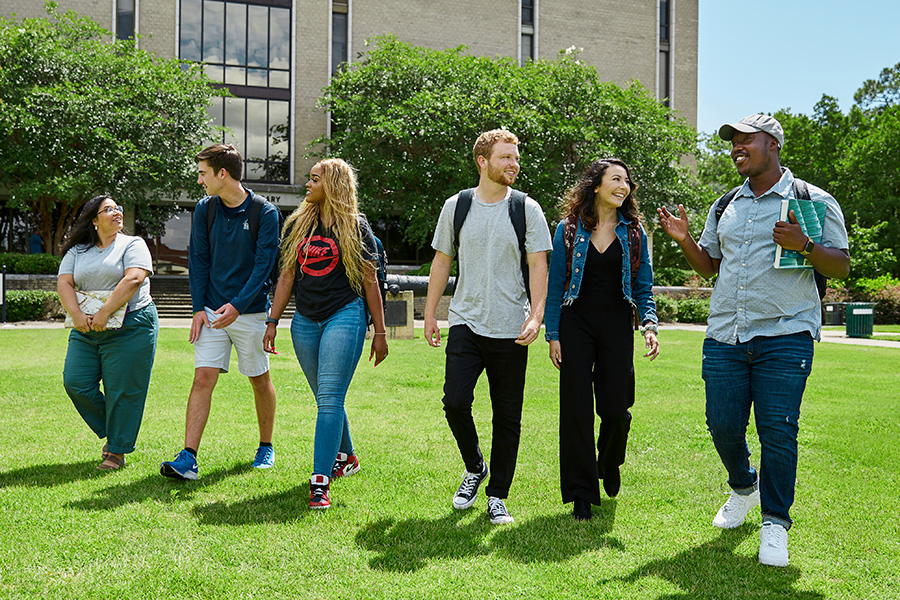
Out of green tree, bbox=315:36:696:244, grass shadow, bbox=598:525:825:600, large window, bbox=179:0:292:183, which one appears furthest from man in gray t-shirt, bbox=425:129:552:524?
large window, bbox=179:0:292:183

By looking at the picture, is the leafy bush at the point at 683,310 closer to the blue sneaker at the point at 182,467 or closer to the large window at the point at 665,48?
the large window at the point at 665,48

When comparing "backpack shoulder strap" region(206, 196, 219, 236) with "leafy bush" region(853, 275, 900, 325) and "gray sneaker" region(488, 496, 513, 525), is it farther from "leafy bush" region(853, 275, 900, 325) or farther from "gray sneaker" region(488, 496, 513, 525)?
"leafy bush" region(853, 275, 900, 325)

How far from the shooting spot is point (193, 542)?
12.0 feet

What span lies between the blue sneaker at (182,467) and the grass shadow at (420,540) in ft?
4.77

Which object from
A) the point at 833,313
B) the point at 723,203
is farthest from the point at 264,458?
the point at 833,313

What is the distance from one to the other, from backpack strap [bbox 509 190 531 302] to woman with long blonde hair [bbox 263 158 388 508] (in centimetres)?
94

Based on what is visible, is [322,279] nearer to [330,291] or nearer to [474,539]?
[330,291]

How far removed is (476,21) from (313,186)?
3563 centimetres

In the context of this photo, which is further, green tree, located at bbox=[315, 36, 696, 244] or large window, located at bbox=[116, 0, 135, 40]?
large window, located at bbox=[116, 0, 135, 40]

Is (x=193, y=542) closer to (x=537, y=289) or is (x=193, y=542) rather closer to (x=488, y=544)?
(x=488, y=544)

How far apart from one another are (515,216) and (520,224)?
5 centimetres

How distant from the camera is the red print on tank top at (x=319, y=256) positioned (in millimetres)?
4516

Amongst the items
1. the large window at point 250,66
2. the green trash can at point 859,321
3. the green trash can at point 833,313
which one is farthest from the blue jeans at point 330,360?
the large window at point 250,66

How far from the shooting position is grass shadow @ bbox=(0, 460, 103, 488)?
4.71 metres
